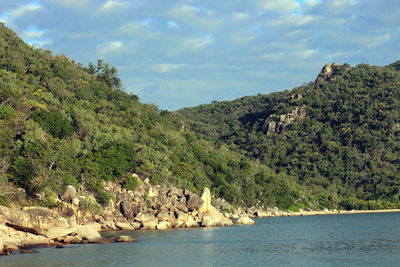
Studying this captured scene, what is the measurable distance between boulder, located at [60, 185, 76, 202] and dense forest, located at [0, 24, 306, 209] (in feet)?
3.20

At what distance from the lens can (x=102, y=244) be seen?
55688 millimetres

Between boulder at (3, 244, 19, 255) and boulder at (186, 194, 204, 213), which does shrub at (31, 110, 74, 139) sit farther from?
boulder at (3, 244, 19, 255)

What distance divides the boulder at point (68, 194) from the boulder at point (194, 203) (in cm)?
2096

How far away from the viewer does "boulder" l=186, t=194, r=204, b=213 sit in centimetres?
8506

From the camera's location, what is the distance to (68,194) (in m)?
70.1

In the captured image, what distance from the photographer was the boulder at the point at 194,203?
279 feet

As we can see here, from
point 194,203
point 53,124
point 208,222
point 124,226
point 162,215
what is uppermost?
point 53,124

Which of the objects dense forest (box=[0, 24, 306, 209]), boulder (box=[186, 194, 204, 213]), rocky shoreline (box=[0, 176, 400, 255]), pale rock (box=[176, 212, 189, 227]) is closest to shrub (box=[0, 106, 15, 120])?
dense forest (box=[0, 24, 306, 209])

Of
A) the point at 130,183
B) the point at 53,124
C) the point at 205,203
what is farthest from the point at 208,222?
the point at 53,124

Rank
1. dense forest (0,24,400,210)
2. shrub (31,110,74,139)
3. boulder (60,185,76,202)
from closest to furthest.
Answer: boulder (60,185,76,202), dense forest (0,24,400,210), shrub (31,110,74,139)

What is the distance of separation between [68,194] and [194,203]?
22417mm

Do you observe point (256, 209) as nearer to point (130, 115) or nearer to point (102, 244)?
point (130, 115)

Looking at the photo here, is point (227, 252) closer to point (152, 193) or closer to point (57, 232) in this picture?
point (57, 232)

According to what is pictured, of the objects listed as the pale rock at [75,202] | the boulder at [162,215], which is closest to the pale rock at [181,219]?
the boulder at [162,215]
